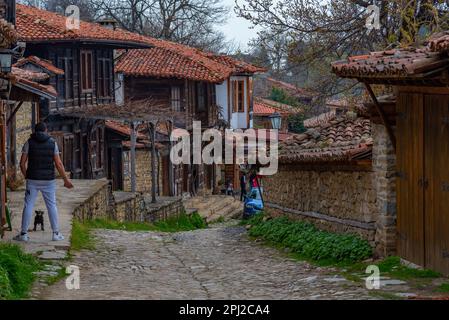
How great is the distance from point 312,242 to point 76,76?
16.9 metres

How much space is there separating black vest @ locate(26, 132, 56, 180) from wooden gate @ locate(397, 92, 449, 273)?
14.6 ft

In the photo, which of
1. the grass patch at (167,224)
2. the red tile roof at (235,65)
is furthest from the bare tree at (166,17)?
the grass patch at (167,224)

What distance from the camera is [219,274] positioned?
11500mm

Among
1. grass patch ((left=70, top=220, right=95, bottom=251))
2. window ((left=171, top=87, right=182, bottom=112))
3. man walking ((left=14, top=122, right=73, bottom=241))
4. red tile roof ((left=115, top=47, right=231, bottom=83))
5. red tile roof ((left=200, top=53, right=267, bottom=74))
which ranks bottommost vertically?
grass patch ((left=70, top=220, right=95, bottom=251))

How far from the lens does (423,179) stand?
34.4 feet

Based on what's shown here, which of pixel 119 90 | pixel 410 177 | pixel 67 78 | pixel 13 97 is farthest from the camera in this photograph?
pixel 119 90

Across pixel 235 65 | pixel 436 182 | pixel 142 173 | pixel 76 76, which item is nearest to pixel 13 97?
pixel 436 182

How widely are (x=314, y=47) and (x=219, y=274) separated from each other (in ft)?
31.6

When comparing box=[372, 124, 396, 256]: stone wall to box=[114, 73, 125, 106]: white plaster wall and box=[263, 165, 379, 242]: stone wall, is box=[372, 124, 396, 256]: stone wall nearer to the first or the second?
box=[263, 165, 379, 242]: stone wall

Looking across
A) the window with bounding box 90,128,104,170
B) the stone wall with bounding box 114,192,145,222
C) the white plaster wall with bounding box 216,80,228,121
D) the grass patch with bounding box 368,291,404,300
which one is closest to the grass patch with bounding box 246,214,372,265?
the grass patch with bounding box 368,291,404,300

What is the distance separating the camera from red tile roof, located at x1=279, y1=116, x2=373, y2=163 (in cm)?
1281

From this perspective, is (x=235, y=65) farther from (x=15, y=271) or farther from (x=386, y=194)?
(x=15, y=271)

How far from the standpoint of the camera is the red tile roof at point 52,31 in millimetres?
25875
